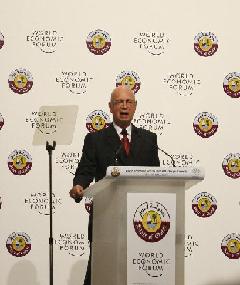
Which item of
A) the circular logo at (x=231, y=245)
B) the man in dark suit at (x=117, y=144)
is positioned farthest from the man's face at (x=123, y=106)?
the circular logo at (x=231, y=245)

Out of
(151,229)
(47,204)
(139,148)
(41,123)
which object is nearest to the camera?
(151,229)

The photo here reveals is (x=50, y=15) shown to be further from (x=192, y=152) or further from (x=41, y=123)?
(x=192, y=152)

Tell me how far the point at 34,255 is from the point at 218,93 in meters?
2.05

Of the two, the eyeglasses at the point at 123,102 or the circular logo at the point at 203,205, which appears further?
the circular logo at the point at 203,205

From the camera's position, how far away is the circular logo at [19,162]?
4066mm

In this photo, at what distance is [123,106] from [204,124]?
144cm

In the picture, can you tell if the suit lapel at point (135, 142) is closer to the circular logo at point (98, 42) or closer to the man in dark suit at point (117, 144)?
the man in dark suit at point (117, 144)

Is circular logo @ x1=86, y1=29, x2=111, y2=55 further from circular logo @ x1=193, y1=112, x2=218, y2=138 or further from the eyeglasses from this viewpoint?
the eyeglasses

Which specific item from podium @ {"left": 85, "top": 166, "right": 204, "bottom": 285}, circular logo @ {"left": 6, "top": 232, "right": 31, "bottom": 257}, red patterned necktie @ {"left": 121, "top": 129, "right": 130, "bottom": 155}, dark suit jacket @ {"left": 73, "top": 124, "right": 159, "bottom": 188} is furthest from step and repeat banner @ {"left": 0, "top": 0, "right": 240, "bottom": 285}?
podium @ {"left": 85, "top": 166, "right": 204, "bottom": 285}

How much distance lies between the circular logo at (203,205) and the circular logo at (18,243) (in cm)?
140

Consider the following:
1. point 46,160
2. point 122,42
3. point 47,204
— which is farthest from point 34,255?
point 122,42

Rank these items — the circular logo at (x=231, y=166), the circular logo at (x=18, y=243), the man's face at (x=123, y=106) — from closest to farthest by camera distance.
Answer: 1. the man's face at (x=123, y=106)
2. the circular logo at (x=18, y=243)
3. the circular logo at (x=231, y=166)

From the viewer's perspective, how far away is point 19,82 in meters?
4.12

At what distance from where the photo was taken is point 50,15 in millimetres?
4195
